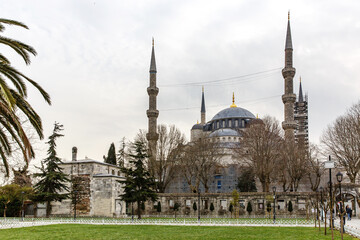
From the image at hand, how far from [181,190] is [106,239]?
150ft

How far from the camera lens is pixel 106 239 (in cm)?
1565

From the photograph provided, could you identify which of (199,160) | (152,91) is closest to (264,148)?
(199,160)

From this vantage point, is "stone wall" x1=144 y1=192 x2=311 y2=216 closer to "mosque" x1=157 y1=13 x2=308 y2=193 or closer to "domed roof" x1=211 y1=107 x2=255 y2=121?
"mosque" x1=157 y1=13 x2=308 y2=193

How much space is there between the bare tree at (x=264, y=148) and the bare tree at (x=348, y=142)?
5821 millimetres

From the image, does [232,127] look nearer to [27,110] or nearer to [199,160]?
[199,160]

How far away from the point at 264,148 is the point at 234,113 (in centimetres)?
3473

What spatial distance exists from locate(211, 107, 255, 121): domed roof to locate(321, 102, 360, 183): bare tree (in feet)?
124

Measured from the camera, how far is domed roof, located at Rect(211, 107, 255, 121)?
243 feet

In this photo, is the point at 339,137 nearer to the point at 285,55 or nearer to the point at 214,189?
the point at 285,55

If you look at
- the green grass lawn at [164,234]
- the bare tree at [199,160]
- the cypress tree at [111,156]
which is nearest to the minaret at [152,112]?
the bare tree at [199,160]

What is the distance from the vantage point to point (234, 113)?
74.6m

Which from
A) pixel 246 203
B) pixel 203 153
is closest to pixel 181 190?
pixel 203 153

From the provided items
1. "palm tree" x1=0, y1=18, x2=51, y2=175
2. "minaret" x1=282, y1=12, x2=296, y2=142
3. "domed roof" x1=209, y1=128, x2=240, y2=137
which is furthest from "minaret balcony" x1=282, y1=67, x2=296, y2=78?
"palm tree" x1=0, y1=18, x2=51, y2=175

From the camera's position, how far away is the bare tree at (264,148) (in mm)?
39562
